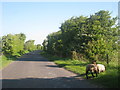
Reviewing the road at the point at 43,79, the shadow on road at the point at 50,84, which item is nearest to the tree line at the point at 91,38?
the road at the point at 43,79

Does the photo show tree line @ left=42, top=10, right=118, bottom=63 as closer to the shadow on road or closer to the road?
the road

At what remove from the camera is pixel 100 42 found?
18.8 metres

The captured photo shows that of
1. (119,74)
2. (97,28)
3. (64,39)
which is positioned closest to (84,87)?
(119,74)

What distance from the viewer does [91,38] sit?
73.4 feet

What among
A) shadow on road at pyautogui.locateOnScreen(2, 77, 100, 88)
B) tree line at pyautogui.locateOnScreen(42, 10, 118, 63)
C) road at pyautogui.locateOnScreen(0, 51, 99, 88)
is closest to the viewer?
shadow on road at pyautogui.locateOnScreen(2, 77, 100, 88)

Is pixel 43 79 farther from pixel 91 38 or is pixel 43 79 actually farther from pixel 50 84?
pixel 91 38

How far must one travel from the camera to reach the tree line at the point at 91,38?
1905 centimetres

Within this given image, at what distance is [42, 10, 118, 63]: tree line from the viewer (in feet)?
62.5

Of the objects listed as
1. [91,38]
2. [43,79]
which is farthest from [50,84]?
[91,38]

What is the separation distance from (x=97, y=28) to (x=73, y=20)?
52.0 ft

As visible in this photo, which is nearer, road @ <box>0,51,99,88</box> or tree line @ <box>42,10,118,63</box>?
road @ <box>0,51,99,88</box>

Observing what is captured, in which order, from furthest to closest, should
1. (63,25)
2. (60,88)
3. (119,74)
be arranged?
(63,25)
(119,74)
(60,88)

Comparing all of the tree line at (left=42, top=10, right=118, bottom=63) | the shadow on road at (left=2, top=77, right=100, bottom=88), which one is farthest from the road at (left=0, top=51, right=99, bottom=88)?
the tree line at (left=42, top=10, right=118, bottom=63)

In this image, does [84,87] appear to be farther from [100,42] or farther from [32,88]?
[100,42]
